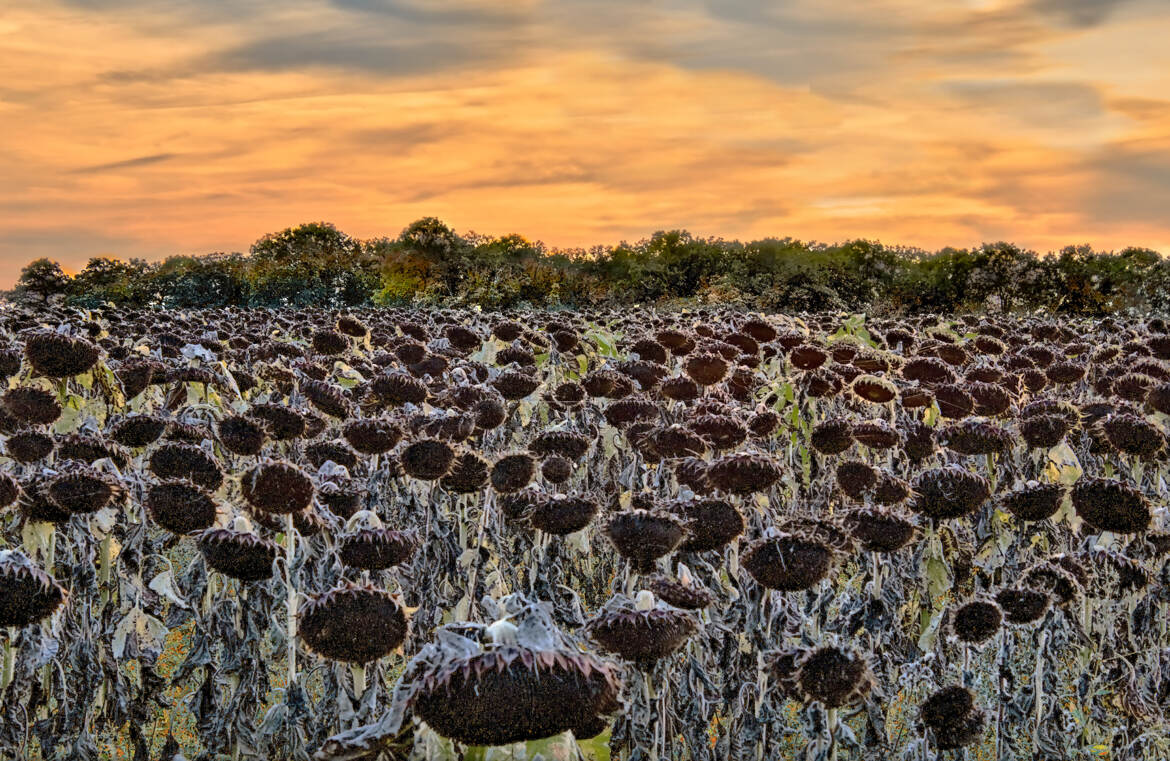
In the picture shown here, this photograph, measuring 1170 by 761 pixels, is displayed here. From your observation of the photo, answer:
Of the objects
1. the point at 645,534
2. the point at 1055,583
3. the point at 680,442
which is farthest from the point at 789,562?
the point at 680,442

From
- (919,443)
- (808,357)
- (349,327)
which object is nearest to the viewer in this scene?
(919,443)

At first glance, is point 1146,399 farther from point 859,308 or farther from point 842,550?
point 859,308

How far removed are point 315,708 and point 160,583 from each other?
2.82 ft

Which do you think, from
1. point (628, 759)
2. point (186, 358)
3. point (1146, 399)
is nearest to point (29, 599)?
point (628, 759)

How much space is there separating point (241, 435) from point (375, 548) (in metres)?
1.22

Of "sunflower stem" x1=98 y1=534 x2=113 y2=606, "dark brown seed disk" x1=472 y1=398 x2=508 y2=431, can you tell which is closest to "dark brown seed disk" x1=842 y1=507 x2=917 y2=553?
"dark brown seed disk" x1=472 y1=398 x2=508 y2=431

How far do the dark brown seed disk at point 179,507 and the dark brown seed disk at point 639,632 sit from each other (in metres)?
1.67

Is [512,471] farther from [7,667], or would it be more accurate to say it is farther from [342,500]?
[7,667]

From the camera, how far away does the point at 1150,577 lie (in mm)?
4070

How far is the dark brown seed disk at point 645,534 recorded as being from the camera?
127 inches

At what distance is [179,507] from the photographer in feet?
11.5

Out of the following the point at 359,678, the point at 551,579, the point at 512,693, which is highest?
the point at 512,693

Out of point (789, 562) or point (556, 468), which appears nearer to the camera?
point (789, 562)

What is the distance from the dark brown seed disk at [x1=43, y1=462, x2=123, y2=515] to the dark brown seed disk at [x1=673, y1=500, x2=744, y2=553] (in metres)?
2.17
